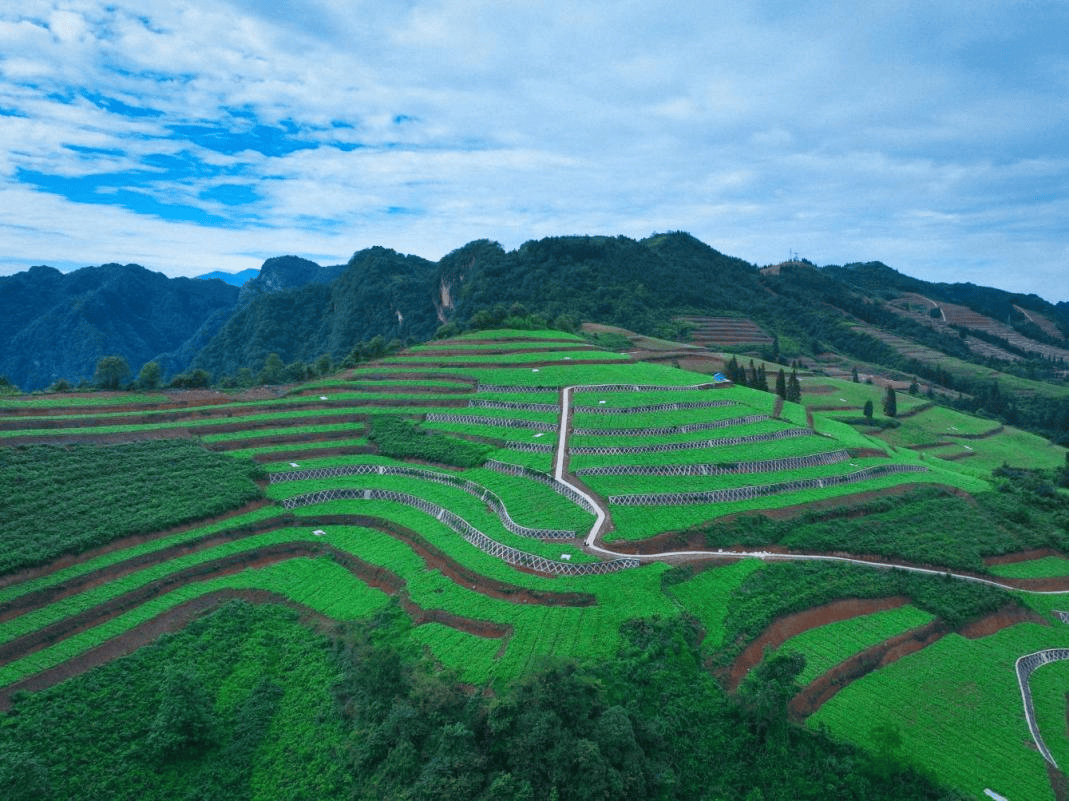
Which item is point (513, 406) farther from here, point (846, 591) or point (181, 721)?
point (181, 721)

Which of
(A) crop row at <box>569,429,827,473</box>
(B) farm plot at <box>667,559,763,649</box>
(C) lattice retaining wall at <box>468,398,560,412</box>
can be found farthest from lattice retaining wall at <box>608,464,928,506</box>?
(C) lattice retaining wall at <box>468,398,560,412</box>

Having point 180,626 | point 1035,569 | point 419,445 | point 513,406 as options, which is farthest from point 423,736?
point 1035,569

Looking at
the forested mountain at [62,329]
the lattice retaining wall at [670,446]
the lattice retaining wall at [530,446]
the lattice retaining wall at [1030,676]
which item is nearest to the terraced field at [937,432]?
the lattice retaining wall at [670,446]

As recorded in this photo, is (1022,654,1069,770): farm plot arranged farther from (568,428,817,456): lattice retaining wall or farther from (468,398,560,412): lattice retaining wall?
(468,398,560,412): lattice retaining wall

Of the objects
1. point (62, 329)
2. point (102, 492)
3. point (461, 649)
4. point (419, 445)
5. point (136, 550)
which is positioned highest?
point (62, 329)

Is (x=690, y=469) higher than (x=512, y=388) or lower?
lower

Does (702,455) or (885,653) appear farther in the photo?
(702,455)
